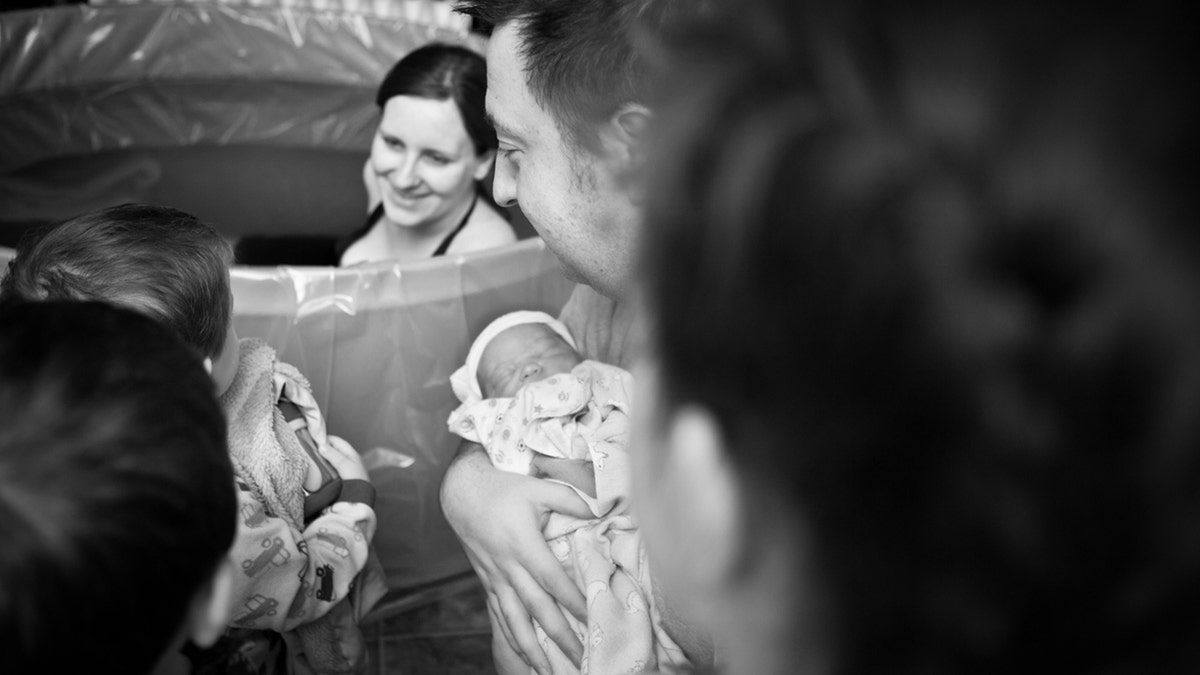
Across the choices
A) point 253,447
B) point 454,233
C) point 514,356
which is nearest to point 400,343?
point 514,356

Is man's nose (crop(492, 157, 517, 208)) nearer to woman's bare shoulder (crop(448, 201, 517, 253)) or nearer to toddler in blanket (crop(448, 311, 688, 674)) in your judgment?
toddler in blanket (crop(448, 311, 688, 674))

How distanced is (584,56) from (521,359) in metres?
0.53

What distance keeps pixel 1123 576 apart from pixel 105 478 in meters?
0.49

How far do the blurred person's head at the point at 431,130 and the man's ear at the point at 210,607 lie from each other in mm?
1470

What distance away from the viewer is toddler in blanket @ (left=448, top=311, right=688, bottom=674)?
3.58 ft

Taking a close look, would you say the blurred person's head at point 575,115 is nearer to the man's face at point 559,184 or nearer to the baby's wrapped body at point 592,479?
the man's face at point 559,184

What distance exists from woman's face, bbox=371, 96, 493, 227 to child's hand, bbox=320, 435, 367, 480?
774 millimetres

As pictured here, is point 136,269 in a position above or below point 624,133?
below

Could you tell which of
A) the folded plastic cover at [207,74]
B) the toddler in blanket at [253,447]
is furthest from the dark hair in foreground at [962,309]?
the folded plastic cover at [207,74]

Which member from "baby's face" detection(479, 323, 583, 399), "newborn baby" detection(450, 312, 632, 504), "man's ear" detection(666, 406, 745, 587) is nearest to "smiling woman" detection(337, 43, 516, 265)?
"baby's face" detection(479, 323, 583, 399)

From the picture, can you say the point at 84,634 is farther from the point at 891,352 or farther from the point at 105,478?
the point at 891,352

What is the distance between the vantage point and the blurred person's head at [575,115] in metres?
1.02

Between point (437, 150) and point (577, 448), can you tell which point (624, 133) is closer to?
point (577, 448)

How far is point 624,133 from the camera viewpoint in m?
1.03
